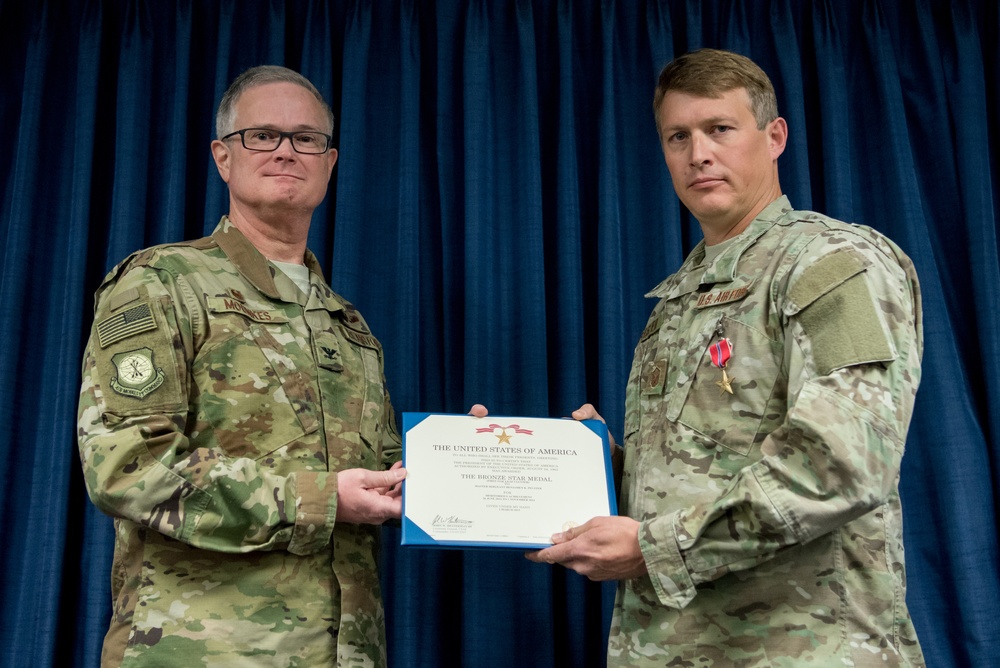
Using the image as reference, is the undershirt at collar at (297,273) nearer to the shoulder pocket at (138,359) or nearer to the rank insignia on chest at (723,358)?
the shoulder pocket at (138,359)

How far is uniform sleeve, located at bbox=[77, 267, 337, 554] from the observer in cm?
184

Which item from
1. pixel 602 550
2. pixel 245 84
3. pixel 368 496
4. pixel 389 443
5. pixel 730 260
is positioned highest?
pixel 245 84

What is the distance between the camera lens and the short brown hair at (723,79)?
87.6 inches

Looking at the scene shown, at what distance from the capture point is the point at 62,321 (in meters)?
2.86

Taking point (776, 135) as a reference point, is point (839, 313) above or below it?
below

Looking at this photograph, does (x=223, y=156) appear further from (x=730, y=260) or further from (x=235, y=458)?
(x=730, y=260)

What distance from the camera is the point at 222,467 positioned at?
1.89 m

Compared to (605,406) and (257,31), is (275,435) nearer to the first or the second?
(605,406)

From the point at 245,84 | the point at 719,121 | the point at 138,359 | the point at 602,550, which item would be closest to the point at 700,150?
the point at 719,121

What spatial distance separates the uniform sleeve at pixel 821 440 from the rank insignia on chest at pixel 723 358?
4.9 inches

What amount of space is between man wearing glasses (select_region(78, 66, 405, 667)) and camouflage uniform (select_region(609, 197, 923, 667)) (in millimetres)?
582

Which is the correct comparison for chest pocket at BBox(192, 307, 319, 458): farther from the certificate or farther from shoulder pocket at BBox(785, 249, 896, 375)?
shoulder pocket at BBox(785, 249, 896, 375)
